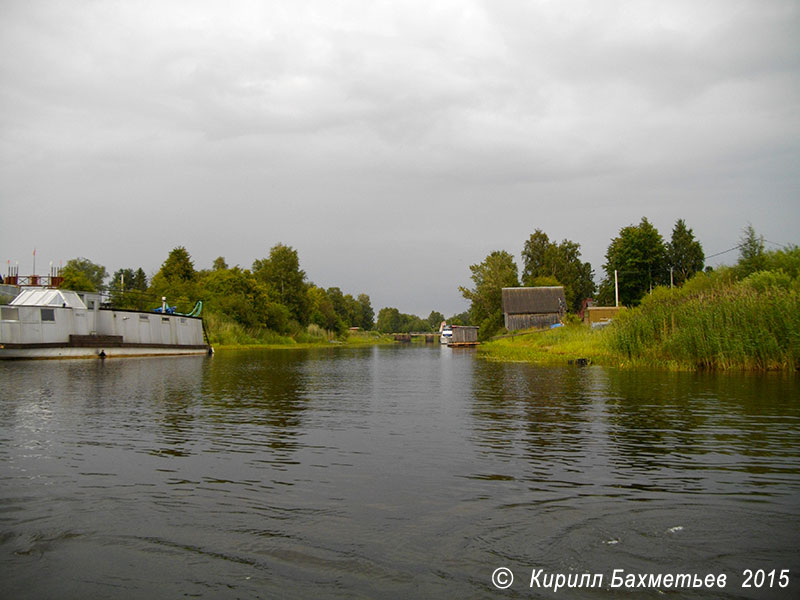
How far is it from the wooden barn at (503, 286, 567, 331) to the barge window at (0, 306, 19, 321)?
51.4 meters

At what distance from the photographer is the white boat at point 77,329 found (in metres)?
31.0

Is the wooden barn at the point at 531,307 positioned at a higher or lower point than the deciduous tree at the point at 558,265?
lower

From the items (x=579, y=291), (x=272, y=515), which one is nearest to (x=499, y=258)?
(x=579, y=291)

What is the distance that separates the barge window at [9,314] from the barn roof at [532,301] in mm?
51354

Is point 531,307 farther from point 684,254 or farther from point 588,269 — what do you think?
point 588,269

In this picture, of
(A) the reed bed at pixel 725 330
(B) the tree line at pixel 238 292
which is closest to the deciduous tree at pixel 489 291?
(B) the tree line at pixel 238 292

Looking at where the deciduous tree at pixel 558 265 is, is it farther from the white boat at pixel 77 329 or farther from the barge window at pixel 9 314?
the barge window at pixel 9 314

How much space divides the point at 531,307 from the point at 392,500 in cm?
6615

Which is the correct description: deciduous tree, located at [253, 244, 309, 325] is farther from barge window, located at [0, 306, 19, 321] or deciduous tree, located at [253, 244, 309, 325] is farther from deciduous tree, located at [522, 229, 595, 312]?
barge window, located at [0, 306, 19, 321]

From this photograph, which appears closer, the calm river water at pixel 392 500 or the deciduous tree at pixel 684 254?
the calm river water at pixel 392 500

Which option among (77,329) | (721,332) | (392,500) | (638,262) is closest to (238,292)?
(77,329)

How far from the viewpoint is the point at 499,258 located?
287 feet

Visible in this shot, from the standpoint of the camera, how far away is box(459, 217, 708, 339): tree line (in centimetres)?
6669

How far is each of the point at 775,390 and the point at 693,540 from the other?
1179cm
